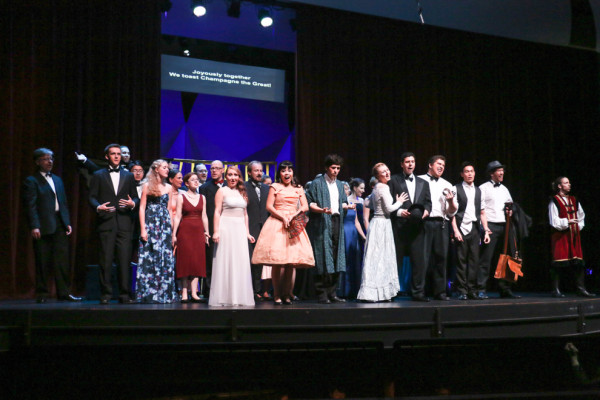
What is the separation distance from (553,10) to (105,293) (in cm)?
427

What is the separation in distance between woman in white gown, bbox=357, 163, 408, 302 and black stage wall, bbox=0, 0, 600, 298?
2993mm

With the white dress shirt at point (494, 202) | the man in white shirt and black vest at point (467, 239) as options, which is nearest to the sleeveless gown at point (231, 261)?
the man in white shirt and black vest at point (467, 239)

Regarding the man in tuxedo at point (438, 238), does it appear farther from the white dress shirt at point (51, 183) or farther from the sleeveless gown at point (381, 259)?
the white dress shirt at point (51, 183)

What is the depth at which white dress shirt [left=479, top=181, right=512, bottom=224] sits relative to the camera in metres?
6.29

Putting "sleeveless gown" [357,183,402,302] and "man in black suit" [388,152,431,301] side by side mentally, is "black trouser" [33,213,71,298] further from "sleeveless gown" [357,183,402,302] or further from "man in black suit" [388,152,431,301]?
"man in black suit" [388,152,431,301]

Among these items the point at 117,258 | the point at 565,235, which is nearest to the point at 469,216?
the point at 565,235

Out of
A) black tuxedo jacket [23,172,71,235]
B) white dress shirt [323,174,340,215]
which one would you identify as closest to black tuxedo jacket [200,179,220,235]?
white dress shirt [323,174,340,215]

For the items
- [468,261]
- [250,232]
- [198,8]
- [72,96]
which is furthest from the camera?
A: [198,8]

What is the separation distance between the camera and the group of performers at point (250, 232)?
16.5 ft

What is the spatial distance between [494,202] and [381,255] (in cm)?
179

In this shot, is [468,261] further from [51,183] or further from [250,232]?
[51,183]

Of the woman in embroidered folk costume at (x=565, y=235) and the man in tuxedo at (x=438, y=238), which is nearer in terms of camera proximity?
the man in tuxedo at (x=438, y=238)

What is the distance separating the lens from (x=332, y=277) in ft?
17.8

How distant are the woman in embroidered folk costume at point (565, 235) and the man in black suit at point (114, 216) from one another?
505 cm
